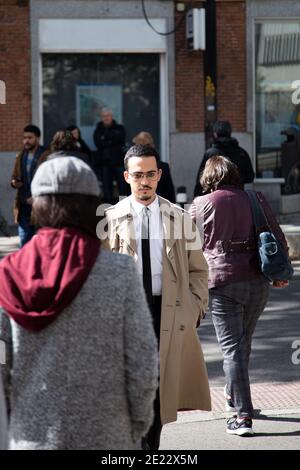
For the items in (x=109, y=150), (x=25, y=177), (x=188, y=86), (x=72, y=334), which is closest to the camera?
(x=72, y=334)

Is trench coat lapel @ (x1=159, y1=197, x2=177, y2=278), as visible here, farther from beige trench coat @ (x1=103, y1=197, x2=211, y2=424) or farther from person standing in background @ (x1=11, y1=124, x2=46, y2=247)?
person standing in background @ (x1=11, y1=124, x2=46, y2=247)

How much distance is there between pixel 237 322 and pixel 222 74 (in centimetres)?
1332

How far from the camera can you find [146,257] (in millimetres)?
5859

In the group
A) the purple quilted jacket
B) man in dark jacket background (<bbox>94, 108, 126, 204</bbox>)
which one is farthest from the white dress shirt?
man in dark jacket background (<bbox>94, 108, 126, 204</bbox>)

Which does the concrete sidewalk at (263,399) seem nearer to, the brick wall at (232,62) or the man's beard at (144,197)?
the man's beard at (144,197)

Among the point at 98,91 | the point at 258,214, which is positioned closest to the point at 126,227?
the point at 258,214

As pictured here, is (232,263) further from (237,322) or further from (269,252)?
(237,322)

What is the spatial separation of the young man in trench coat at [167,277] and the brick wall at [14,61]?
13292 mm

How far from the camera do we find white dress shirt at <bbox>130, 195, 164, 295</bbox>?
583 cm

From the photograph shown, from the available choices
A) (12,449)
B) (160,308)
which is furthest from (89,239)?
(160,308)

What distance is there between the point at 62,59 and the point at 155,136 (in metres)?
2.23

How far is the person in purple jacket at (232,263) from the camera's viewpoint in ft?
22.9

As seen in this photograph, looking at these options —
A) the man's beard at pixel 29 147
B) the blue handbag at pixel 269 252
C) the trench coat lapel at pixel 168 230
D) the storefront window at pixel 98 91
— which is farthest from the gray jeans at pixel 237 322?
the storefront window at pixel 98 91
